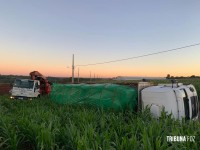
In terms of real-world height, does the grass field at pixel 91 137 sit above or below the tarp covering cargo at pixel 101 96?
below

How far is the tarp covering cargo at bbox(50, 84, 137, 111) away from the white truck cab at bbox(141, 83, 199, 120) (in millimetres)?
771

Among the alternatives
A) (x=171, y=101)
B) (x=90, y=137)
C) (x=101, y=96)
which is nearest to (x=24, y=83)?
(x=101, y=96)

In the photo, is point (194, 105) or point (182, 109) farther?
point (194, 105)

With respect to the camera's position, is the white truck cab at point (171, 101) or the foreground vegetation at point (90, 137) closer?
the foreground vegetation at point (90, 137)

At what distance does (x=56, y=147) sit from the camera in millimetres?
5645

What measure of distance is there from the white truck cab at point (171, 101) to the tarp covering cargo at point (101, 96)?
2.53 ft

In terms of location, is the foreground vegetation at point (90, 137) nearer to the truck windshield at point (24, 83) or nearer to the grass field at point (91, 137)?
the grass field at point (91, 137)

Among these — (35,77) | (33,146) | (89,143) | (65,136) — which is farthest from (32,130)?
(35,77)

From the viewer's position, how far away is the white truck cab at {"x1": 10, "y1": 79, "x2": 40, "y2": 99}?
21250mm

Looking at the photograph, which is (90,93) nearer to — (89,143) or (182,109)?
(182,109)

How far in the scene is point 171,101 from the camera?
29.4ft

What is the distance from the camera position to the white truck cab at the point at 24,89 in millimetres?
21250

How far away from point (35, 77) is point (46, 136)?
20.1 m

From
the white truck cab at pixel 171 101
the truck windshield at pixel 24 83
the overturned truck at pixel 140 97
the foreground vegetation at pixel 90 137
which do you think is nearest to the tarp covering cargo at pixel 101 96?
the overturned truck at pixel 140 97
